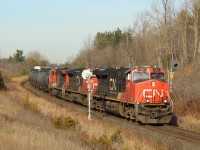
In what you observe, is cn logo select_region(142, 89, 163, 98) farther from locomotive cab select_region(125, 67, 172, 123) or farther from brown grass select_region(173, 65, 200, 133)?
brown grass select_region(173, 65, 200, 133)

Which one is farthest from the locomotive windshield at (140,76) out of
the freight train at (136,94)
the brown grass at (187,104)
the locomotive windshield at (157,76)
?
the brown grass at (187,104)

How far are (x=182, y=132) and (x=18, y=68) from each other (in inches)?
4484

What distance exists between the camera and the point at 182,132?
53.9ft

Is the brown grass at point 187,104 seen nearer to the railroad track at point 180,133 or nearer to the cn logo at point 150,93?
the railroad track at point 180,133

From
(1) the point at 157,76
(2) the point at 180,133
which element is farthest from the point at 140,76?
(2) the point at 180,133

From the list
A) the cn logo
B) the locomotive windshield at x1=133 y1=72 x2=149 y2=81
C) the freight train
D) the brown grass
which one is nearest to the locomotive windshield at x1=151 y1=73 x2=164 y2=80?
the freight train

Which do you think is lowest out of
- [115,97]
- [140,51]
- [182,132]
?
[182,132]

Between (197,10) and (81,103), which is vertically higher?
(197,10)

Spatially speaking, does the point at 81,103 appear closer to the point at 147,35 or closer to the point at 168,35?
the point at 168,35

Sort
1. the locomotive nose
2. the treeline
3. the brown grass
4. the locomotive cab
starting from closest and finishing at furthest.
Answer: the locomotive cab → the locomotive nose → the brown grass → the treeline

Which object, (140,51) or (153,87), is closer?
(153,87)

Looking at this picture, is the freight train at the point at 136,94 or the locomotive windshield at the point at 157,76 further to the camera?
the locomotive windshield at the point at 157,76

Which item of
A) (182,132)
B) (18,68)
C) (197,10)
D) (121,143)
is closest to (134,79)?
(182,132)

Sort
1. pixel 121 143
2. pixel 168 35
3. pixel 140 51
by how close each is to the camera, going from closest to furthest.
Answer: pixel 121 143, pixel 168 35, pixel 140 51
